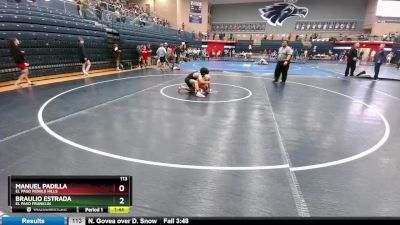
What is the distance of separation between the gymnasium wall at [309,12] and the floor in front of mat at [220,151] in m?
36.0

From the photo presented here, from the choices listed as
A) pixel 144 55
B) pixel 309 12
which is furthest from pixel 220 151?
pixel 309 12

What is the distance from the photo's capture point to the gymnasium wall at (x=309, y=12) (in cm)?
3753

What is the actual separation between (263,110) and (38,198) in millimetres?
6359

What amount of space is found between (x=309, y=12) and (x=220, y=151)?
41.8 meters

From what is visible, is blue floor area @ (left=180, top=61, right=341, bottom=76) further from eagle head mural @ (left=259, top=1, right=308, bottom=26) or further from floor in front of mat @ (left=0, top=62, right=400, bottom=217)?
eagle head mural @ (left=259, top=1, right=308, bottom=26)

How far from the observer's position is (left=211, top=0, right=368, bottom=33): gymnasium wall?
37.5m

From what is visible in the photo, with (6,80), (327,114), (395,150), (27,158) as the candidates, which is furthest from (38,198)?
(6,80)

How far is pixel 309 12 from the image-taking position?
131 ft

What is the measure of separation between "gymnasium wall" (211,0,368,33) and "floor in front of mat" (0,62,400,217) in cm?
3596

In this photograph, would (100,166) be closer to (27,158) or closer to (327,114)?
(27,158)

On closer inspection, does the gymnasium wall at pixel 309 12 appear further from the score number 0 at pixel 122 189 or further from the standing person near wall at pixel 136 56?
the score number 0 at pixel 122 189

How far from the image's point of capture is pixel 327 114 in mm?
6805

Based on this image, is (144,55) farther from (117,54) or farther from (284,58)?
(284,58)
